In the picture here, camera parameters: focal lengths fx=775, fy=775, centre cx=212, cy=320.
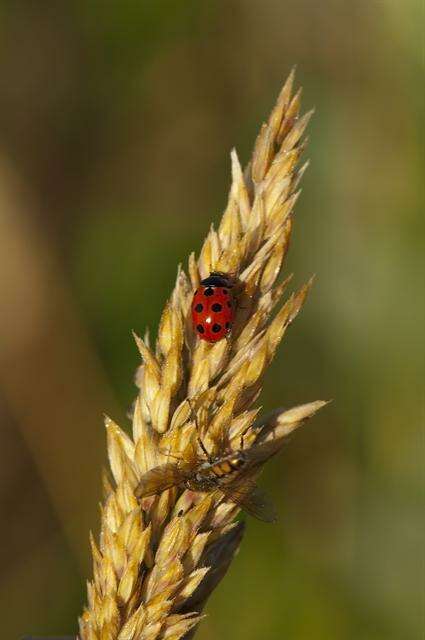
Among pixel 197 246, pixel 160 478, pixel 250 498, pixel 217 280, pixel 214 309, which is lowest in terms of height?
pixel 250 498

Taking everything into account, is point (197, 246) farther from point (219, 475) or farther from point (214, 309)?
point (219, 475)

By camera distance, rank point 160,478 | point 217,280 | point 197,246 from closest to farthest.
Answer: point 160,478, point 217,280, point 197,246

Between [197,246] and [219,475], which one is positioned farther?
[197,246]

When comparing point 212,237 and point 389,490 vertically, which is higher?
point 212,237

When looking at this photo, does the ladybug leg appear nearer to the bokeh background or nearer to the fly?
the fly

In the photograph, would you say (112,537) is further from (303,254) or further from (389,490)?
(303,254)

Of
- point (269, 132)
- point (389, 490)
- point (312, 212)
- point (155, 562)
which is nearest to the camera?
point (155, 562)

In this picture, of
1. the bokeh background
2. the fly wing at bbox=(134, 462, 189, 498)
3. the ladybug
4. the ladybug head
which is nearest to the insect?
the fly wing at bbox=(134, 462, 189, 498)

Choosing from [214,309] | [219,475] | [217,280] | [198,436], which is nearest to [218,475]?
[219,475]

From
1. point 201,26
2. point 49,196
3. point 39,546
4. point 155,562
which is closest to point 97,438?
point 39,546
